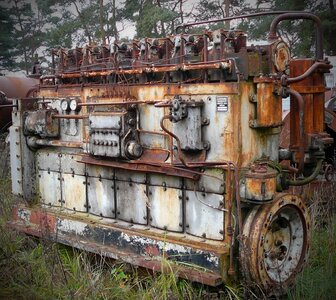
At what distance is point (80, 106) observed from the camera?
596 cm

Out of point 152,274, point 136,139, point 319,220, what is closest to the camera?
point 152,274

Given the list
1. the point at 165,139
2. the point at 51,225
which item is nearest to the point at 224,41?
the point at 165,139

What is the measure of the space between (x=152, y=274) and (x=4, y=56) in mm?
7995

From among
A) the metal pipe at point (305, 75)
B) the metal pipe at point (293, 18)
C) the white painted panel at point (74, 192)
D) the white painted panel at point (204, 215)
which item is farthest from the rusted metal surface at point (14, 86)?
the metal pipe at point (305, 75)

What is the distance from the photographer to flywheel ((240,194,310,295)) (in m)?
4.29

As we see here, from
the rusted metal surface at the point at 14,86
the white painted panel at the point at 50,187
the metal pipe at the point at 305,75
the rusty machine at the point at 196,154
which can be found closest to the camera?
the rusty machine at the point at 196,154

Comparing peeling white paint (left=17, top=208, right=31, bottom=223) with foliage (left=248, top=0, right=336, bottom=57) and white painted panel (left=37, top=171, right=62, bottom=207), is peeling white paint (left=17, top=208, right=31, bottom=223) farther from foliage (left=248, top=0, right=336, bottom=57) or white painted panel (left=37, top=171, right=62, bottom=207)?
foliage (left=248, top=0, right=336, bottom=57)

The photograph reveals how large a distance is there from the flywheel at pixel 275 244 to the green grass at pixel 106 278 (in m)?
0.15

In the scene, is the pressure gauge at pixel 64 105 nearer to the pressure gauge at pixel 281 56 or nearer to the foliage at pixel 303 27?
the pressure gauge at pixel 281 56

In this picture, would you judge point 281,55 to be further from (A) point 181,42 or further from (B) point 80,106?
(B) point 80,106

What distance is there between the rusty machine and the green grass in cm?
16

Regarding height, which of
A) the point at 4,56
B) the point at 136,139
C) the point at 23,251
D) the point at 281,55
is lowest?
the point at 23,251

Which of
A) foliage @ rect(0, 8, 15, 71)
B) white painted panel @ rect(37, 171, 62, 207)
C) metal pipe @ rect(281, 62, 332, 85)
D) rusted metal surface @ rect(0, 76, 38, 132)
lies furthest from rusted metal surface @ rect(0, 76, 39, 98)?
metal pipe @ rect(281, 62, 332, 85)

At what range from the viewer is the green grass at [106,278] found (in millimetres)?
4352
